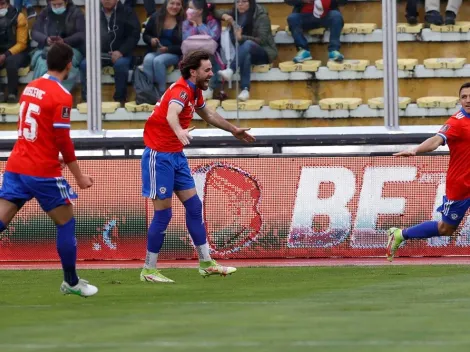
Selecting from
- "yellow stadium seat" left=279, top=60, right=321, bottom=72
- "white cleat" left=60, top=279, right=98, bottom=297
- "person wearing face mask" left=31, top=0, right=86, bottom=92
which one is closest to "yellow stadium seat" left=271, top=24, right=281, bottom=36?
"yellow stadium seat" left=279, top=60, right=321, bottom=72

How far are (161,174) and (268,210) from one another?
3289 millimetres

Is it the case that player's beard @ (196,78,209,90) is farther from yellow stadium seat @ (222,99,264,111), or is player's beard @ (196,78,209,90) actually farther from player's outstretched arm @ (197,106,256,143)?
yellow stadium seat @ (222,99,264,111)

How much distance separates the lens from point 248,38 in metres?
14.3

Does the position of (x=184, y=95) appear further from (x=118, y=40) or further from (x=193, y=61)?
(x=118, y=40)

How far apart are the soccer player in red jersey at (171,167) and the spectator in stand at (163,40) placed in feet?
10.8

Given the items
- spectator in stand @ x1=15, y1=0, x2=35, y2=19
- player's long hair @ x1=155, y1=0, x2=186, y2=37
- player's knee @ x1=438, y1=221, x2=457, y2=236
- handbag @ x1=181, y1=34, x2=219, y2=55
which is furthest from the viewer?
spectator in stand @ x1=15, y1=0, x2=35, y2=19

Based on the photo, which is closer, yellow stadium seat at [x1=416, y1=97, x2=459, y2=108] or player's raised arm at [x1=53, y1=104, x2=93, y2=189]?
player's raised arm at [x1=53, y1=104, x2=93, y2=189]

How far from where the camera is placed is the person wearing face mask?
14258 millimetres

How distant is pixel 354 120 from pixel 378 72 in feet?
2.10

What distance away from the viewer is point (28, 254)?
45.9 feet

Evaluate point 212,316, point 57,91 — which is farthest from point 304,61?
point 212,316

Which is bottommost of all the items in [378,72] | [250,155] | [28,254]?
[28,254]

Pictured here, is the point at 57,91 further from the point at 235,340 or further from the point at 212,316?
the point at 235,340

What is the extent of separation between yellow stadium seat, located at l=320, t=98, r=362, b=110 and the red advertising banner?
662mm
